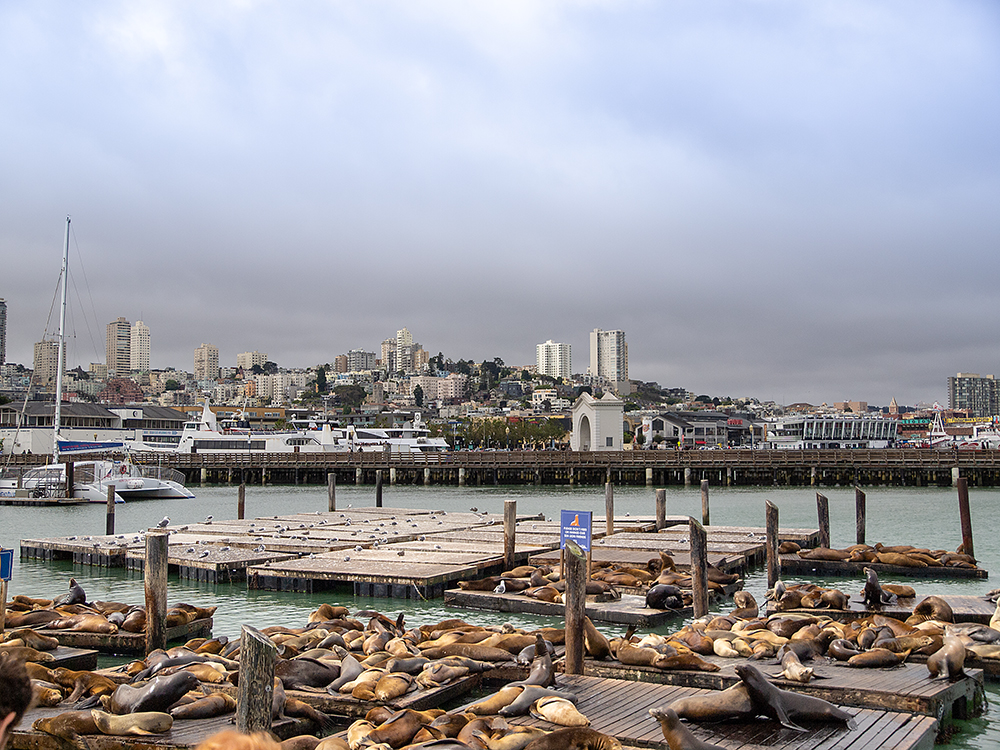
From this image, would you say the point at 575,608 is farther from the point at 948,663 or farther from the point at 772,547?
the point at 772,547

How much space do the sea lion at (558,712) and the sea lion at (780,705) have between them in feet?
4.34

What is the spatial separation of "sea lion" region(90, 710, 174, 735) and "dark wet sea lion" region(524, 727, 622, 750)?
A: 3.03 m

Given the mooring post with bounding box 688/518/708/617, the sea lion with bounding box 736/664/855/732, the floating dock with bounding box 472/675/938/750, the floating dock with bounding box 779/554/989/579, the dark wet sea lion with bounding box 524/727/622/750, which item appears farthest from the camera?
the floating dock with bounding box 779/554/989/579

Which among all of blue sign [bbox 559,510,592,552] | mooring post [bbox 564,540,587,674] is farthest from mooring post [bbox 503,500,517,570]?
mooring post [bbox 564,540,587,674]

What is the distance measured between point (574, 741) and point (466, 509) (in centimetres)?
3232

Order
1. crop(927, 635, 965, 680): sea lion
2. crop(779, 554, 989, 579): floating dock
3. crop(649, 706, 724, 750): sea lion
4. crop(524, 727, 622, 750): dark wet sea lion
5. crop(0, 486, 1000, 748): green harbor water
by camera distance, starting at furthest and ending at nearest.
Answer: crop(779, 554, 989, 579): floating dock < crop(0, 486, 1000, 748): green harbor water < crop(927, 635, 965, 680): sea lion < crop(524, 727, 622, 750): dark wet sea lion < crop(649, 706, 724, 750): sea lion

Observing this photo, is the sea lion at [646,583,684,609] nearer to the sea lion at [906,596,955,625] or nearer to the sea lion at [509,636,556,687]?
the sea lion at [906,596,955,625]

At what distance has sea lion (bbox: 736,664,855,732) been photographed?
22.1 ft

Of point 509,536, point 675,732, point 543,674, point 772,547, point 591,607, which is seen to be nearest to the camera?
point 675,732

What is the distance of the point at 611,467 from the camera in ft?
187

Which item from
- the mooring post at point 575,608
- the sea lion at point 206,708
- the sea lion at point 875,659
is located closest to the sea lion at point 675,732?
the mooring post at point 575,608

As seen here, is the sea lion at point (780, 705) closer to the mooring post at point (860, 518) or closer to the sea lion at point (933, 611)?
the sea lion at point (933, 611)

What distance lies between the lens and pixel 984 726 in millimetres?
8008

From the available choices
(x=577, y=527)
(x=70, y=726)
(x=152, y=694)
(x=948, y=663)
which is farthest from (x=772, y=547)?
(x=70, y=726)
